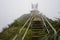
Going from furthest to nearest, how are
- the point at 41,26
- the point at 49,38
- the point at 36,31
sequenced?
the point at 41,26 → the point at 36,31 → the point at 49,38

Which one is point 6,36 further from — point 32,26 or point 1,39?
point 32,26

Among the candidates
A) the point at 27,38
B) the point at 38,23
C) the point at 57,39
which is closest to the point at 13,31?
the point at 27,38

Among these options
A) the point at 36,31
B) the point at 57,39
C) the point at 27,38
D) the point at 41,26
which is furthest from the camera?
the point at 41,26

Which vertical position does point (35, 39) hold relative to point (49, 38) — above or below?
below

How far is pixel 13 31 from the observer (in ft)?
25.5

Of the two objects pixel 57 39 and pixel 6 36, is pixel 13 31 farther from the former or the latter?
pixel 57 39

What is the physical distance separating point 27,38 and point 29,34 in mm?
363

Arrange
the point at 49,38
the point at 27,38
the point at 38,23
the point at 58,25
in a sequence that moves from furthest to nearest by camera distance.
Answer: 1. the point at 38,23
2. the point at 27,38
3. the point at 58,25
4. the point at 49,38

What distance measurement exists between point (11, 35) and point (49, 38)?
2.39 metres

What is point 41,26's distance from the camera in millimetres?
8680

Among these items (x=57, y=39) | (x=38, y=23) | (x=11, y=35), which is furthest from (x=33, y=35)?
(x=57, y=39)

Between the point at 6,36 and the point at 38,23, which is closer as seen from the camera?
the point at 6,36

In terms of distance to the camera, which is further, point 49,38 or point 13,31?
point 13,31

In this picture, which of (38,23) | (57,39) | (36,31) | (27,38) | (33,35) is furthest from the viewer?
(38,23)
